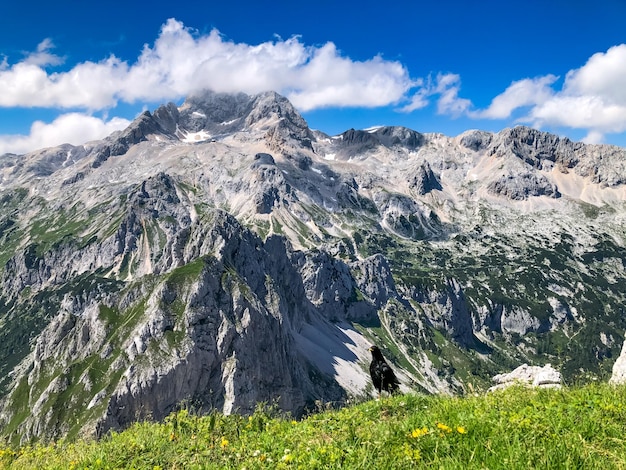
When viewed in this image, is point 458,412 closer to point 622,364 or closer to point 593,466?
point 593,466

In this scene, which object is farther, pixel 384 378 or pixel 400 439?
pixel 384 378

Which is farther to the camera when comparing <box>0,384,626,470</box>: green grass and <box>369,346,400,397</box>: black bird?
<box>369,346,400,397</box>: black bird

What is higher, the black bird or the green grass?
the green grass

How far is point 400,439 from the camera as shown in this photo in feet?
25.7

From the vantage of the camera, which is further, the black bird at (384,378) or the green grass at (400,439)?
the black bird at (384,378)

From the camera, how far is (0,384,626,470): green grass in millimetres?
6703

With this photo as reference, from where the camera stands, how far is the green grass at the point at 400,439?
670cm

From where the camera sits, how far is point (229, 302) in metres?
159

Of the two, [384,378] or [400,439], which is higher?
[400,439]

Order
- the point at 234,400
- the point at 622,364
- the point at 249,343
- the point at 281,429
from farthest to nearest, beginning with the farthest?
the point at 249,343
the point at 234,400
the point at 622,364
the point at 281,429

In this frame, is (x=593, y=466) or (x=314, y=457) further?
(x=314, y=457)

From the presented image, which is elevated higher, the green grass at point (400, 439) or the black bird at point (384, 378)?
the green grass at point (400, 439)

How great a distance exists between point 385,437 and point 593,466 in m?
3.23

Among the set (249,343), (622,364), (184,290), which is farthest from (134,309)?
(622,364)
